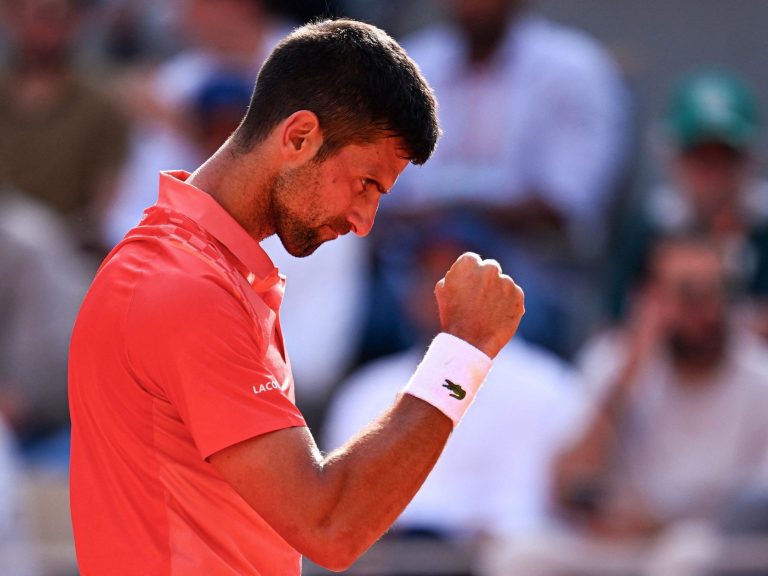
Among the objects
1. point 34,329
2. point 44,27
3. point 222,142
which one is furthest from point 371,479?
point 44,27

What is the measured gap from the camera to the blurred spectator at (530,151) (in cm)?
661

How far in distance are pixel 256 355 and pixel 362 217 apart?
30cm

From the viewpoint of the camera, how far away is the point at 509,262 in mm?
6273

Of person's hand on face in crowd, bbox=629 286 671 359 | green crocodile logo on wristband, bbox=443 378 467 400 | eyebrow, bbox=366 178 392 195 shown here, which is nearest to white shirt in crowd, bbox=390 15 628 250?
person's hand on face in crowd, bbox=629 286 671 359

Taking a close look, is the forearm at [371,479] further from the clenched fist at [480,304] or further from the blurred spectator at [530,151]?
the blurred spectator at [530,151]

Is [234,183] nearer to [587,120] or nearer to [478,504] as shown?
[478,504]

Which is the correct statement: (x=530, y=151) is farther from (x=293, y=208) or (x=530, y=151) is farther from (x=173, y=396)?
(x=173, y=396)

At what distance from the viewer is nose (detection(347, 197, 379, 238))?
238cm

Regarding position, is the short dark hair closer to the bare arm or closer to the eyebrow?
the eyebrow

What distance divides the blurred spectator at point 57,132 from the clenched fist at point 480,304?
4.85 m

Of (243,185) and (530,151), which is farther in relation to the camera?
(530,151)

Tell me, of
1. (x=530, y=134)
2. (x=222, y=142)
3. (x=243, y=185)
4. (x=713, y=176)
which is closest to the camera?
(x=243, y=185)

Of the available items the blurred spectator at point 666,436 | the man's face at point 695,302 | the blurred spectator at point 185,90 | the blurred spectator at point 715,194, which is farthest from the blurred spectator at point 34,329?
the man's face at point 695,302

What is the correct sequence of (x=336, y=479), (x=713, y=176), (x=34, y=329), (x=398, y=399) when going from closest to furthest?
(x=336, y=479), (x=398, y=399), (x=713, y=176), (x=34, y=329)
